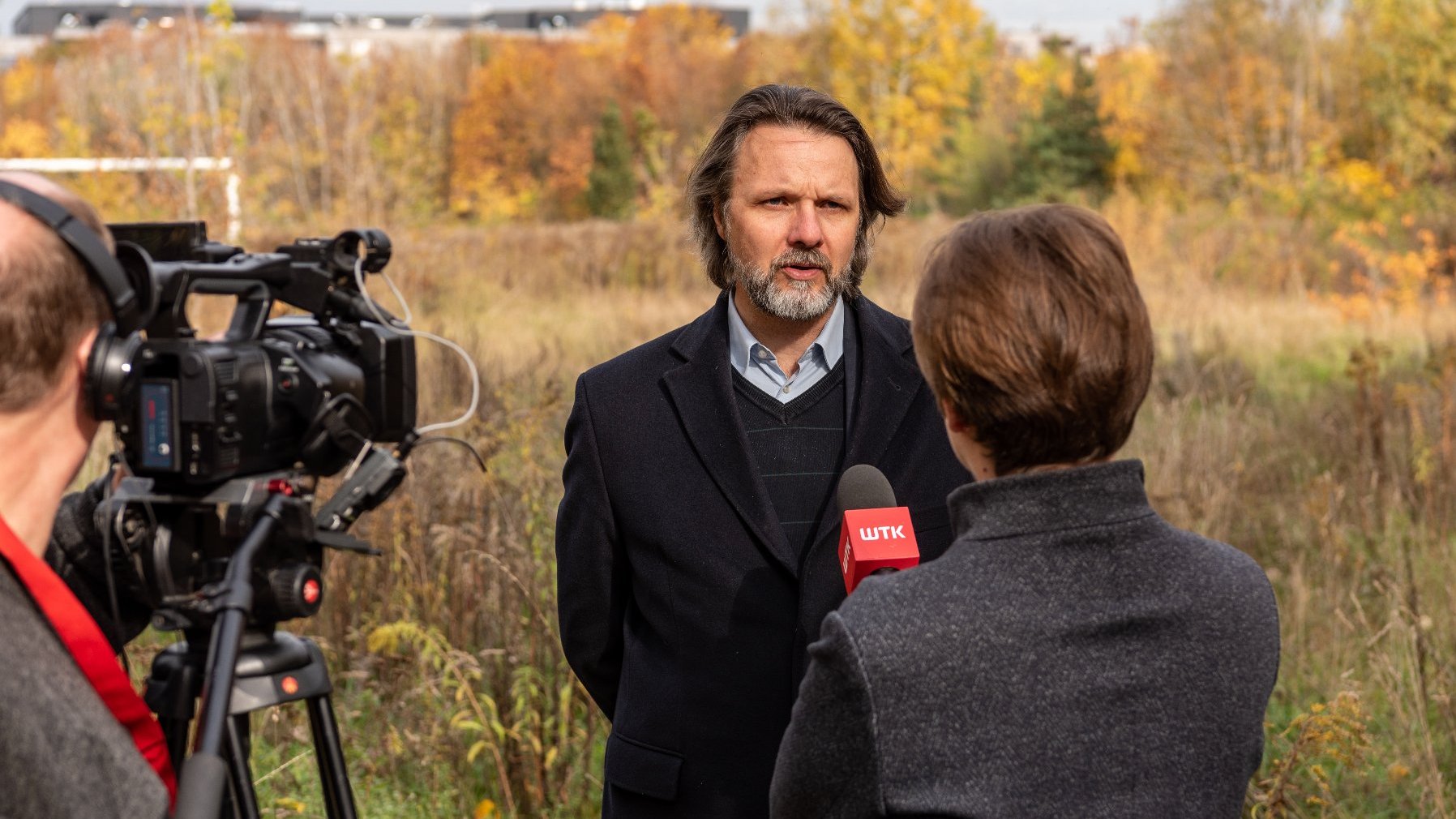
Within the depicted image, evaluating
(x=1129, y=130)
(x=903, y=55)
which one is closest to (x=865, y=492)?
(x=1129, y=130)

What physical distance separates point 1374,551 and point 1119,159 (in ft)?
Answer: 78.0

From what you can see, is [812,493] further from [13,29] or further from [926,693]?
[13,29]

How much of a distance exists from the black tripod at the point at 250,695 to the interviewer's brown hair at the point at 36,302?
43cm

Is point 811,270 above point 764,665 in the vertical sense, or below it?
above

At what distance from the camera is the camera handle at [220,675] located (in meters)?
1.37

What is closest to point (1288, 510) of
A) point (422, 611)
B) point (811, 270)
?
point (422, 611)

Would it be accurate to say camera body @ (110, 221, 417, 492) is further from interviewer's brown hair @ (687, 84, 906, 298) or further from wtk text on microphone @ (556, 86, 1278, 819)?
interviewer's brown hair @ (687, 84, 906, 298)

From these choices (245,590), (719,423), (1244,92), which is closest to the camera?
(245,590)

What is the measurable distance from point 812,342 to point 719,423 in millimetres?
279

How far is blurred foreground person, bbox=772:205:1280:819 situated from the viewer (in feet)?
4.61

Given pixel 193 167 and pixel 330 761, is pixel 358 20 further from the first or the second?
pixel 330 761

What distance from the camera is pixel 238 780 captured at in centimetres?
165

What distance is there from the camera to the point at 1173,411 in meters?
6.40

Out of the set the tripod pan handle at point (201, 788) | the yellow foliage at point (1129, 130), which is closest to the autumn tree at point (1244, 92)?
the yellow foliage at point (1129, 130)
